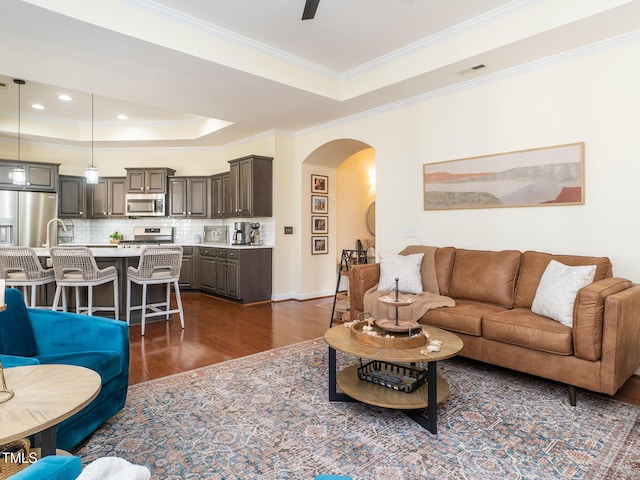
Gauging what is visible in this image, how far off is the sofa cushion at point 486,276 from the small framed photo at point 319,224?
3.08 meters

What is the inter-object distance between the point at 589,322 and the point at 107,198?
8.03 metres

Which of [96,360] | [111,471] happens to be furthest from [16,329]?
Answer: [111,471]

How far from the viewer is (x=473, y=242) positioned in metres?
4.22

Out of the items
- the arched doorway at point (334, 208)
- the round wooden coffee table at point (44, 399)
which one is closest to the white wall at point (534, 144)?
the arched doorway at point (334, 208)

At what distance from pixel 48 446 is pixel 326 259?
566 centimetres

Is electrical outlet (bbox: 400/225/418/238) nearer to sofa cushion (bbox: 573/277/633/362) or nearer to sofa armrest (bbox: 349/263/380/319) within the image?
sofa armrest (bbox: 349/263/380/319)

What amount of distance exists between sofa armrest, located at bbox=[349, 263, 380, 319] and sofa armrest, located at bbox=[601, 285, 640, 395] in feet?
6.79

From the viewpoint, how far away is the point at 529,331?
2791 mm

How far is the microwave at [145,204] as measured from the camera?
295 inches

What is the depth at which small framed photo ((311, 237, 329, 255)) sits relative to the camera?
6652 mm

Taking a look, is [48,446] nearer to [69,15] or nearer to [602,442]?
[602,442]

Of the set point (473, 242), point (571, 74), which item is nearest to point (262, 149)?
point (473, 242)

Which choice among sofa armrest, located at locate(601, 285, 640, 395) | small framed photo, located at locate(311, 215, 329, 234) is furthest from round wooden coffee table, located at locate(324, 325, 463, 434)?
small framed photo, located at locate(311, 215, 329, 234)

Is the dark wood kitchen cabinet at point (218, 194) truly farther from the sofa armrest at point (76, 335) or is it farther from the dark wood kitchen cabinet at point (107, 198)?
the sofa armrest at point (76, 335)
